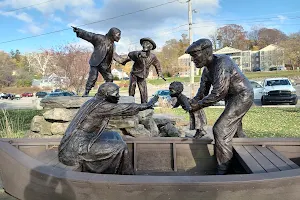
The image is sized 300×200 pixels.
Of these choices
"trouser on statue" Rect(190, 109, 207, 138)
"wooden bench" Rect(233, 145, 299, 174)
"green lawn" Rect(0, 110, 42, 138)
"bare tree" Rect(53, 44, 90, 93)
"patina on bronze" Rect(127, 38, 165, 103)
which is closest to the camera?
"wooden bench" Rect(233, 145, 299, 174)

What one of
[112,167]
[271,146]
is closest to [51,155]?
[112,167]

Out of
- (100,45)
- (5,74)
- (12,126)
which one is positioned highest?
(5,74)

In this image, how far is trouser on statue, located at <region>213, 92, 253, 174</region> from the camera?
3.19 metres

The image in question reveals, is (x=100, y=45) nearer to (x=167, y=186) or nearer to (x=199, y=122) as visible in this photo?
(x=199, y=122)

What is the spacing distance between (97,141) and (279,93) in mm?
15346

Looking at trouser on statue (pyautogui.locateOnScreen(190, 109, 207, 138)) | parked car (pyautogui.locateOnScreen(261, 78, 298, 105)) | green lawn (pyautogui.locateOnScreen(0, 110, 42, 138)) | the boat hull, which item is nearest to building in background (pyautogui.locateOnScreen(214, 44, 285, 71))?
parked car (pyautogui.locateOnScreen(261, 78, 298, 105))

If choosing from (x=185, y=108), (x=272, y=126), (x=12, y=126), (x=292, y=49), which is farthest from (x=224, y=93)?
(x=292, y=49)

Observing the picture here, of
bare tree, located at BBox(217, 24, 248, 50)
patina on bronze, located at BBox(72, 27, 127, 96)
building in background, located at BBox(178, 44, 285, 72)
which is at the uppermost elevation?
bare tree, located at BBox(217, 24, 248, 50)

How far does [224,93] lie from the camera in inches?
124

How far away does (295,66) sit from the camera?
58.6 m

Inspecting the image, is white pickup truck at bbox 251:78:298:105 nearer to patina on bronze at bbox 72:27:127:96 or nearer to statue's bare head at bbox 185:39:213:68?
patina on bronze at bbox 72:27:127:96

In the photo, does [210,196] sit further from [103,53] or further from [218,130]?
[103,53]

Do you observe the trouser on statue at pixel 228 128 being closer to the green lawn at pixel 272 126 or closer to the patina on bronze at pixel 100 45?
the patina on bronze at pixel 100 45

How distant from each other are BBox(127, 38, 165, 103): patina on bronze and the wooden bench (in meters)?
3.68
